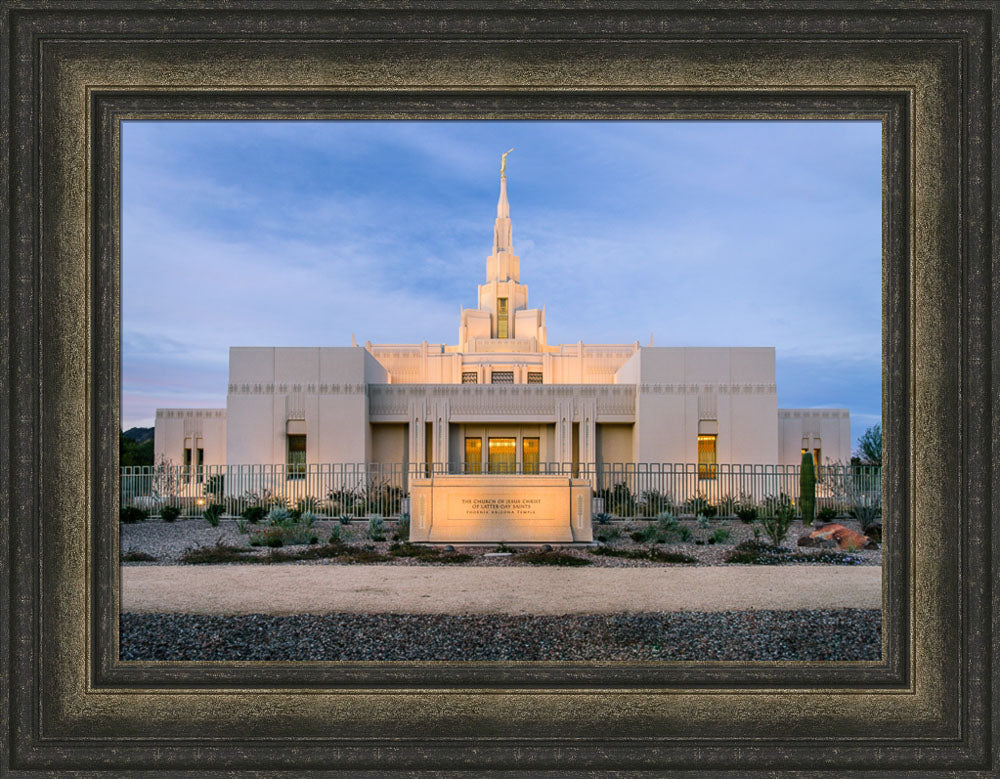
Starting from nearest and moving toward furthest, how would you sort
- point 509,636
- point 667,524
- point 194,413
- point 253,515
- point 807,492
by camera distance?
1. point 509,636
2. point 667,524
3. point 253,515
4. point 807,492
5. point 194,413

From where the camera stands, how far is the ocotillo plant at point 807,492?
15523 mm

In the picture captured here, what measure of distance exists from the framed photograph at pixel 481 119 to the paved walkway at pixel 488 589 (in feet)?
10.4

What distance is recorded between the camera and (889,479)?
10.00 ft

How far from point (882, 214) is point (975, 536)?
5.39 feet

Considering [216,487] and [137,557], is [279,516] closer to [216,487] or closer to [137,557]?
[137,557]

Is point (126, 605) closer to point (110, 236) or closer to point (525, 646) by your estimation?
point (525, 646)

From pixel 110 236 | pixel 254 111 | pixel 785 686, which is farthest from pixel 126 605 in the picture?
pixel 785 686

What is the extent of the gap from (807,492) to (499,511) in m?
8.89

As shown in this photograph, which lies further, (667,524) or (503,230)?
(503,230)

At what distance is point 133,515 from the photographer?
16047mm

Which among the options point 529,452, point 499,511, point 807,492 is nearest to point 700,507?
point 807,492

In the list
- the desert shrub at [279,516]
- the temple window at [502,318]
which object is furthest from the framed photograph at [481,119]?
the temple window at [502,318]

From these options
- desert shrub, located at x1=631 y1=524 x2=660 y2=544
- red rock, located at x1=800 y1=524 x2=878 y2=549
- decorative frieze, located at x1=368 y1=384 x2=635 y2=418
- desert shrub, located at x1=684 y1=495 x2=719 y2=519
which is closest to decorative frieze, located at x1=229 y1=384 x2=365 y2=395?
decorative frieze, located at x1=368 y1=384 x2=635 y2=418

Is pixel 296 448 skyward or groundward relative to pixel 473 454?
skyward
